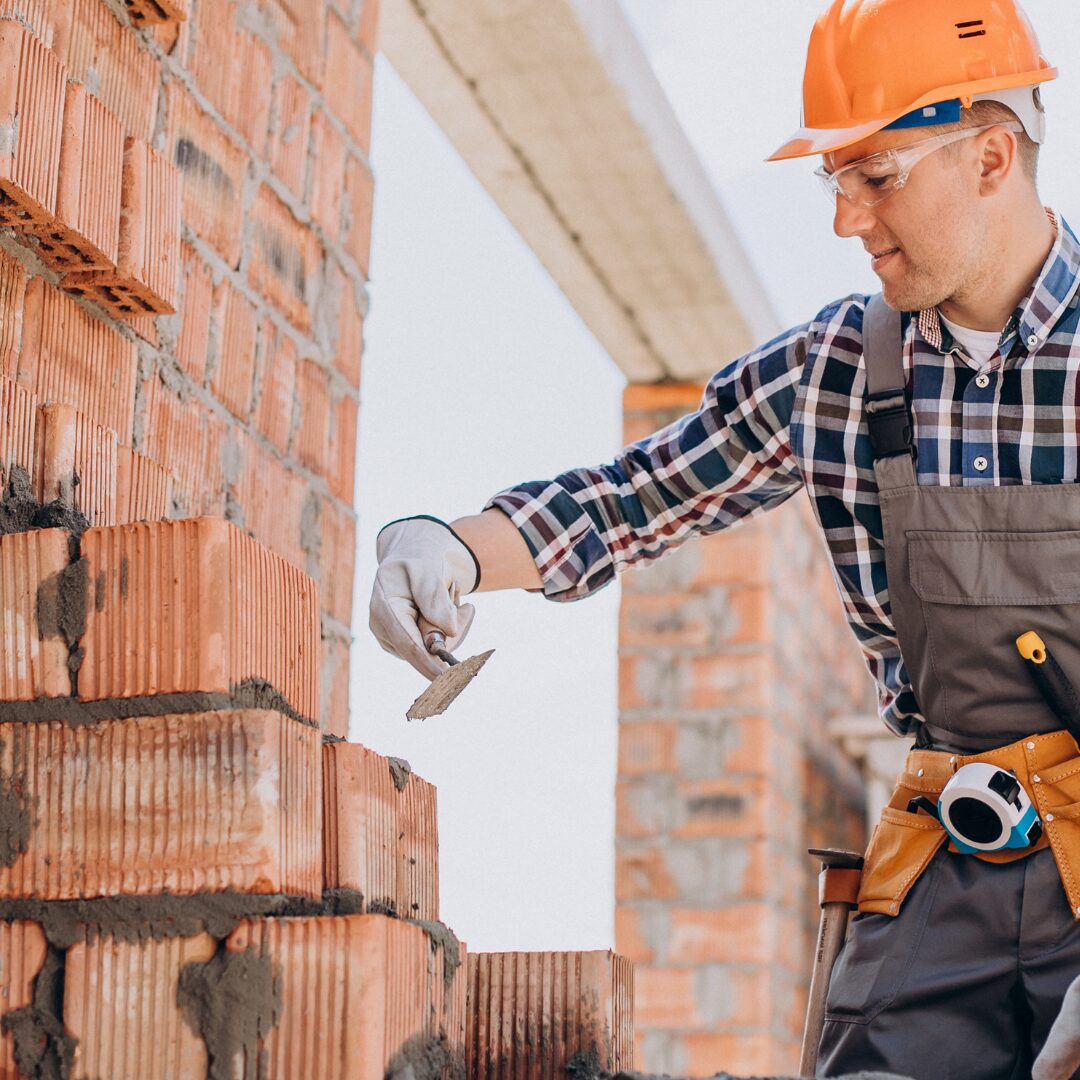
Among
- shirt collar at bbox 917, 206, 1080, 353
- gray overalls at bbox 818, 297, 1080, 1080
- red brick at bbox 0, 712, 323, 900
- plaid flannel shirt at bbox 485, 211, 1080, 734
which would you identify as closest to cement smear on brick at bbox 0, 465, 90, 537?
red brick at bbox 0, 712, 323, 900

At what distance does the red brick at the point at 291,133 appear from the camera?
226cm

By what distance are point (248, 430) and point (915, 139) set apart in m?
0.91

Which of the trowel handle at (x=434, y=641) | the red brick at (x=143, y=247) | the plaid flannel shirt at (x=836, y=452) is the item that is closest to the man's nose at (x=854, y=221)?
the plaid flannel shirt at (x=836, y=452)

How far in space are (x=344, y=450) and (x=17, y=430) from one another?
1.02 m

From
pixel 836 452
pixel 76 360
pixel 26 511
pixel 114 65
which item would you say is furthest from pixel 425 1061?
pixel 114 65

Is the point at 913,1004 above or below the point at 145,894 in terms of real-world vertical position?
below

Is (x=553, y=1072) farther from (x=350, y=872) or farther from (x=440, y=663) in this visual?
(x=440, y=663)

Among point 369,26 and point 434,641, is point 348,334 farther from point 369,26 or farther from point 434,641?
point 434,641

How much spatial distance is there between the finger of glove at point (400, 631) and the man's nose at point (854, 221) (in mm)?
664

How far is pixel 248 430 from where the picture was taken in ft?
6.93

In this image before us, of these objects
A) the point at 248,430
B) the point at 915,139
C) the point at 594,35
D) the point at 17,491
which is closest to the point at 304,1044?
the point at 17,491

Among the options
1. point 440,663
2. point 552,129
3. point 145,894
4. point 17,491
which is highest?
point 552,129

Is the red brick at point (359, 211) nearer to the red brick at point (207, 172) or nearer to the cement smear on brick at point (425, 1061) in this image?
the red brick at point (207, 172)

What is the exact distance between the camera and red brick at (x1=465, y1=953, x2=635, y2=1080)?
1435 millimetres
